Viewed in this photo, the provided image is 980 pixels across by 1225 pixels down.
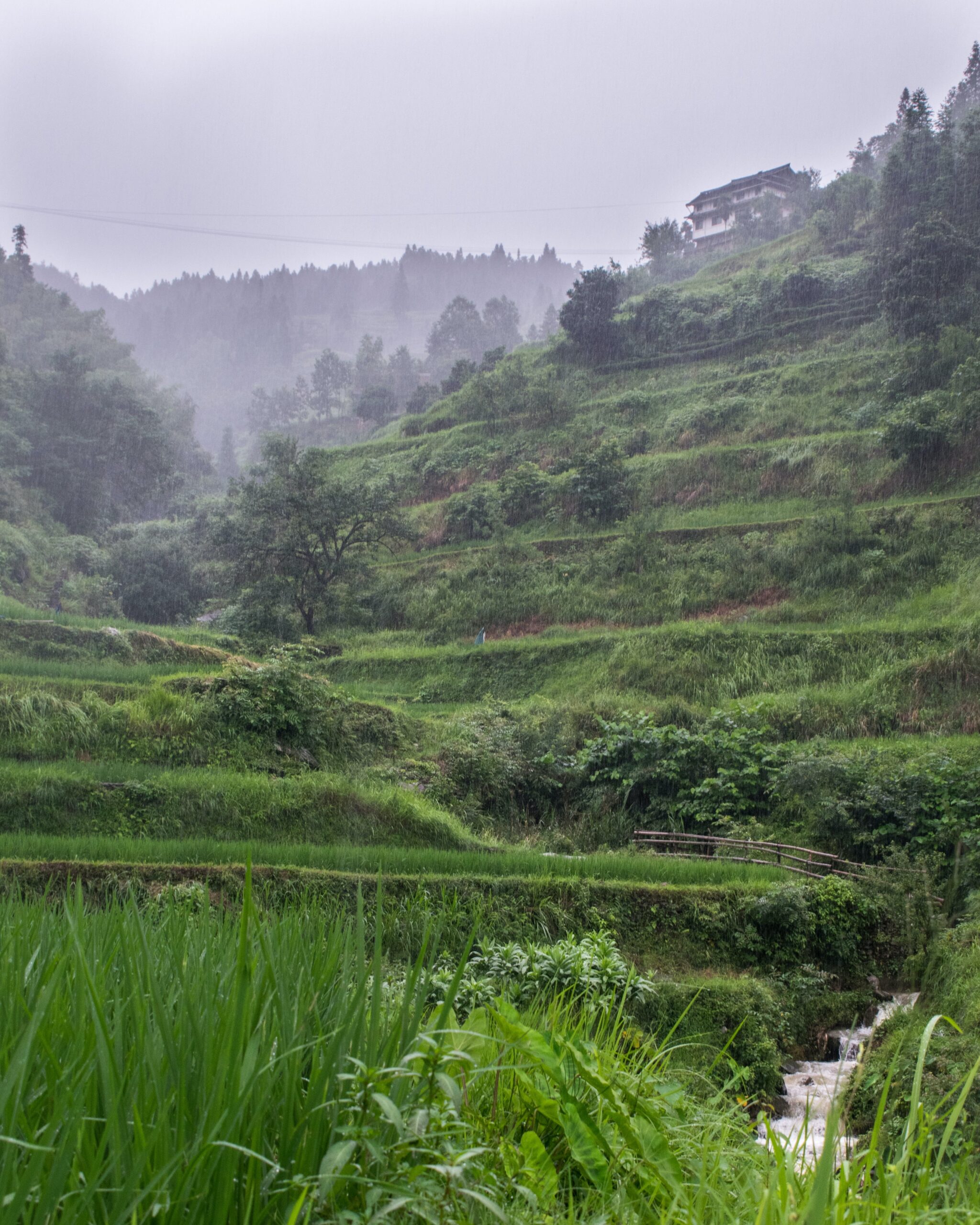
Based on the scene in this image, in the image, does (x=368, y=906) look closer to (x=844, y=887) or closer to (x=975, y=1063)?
(x=844, y=887)

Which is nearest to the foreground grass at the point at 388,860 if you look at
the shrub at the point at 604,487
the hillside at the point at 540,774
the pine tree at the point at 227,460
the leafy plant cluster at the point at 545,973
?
the hillside at the point at 540,774

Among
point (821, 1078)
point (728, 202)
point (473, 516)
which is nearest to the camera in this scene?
point (821, 1078)

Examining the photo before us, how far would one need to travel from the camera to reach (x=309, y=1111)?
106cm

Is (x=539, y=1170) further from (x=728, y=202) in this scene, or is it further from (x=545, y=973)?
(x=728, y=202)

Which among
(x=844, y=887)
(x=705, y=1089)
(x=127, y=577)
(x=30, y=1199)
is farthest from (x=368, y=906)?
(x=127, y=577)

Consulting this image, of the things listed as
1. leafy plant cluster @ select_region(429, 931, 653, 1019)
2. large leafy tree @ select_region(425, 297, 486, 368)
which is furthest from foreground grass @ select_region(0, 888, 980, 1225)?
large leafy tree @ select_region(425, 297, 486, 368)

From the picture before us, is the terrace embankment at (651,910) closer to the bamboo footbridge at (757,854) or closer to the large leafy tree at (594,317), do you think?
the bamboo footbridge at (757,854)

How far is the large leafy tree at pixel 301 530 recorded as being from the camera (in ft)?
62.6

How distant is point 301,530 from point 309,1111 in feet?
61.1

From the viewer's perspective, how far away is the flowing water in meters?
4.73

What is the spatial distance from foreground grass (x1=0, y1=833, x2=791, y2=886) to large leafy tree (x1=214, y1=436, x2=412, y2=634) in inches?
467

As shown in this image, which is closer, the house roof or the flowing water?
the flowing water

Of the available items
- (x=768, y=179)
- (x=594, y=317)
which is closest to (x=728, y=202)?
(x=768, y=179)

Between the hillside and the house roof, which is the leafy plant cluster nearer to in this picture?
the hillside
